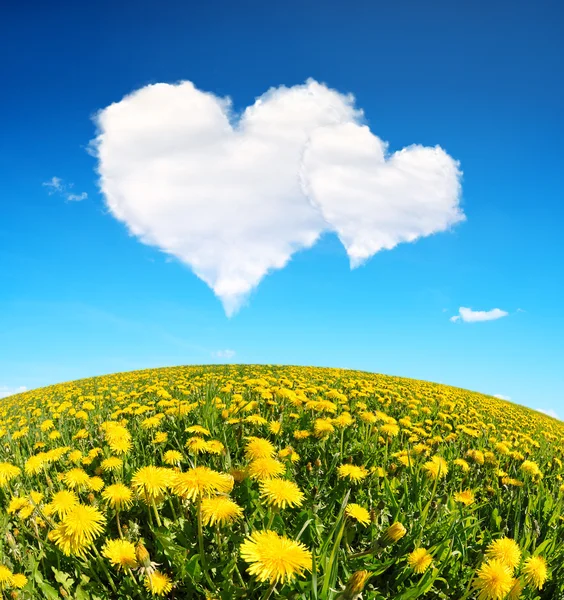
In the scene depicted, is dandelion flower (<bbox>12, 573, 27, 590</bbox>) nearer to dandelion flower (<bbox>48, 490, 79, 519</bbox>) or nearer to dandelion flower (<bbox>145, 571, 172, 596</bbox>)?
dandelion flower (<bbox>48, 490, 79, 519</bbox>)

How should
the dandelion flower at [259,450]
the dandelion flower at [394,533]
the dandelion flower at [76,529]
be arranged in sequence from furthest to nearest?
the dandelion flower at [259,450] < the dandelion flower at [76,529] < the dandelion flower at [394,533]

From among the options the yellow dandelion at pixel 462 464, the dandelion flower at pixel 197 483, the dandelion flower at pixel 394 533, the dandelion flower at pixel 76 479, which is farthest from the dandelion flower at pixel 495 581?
the dandelion flower at pixel 76 479

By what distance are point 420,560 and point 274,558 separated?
3.52 ft

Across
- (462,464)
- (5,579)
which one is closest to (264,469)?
(5,579)

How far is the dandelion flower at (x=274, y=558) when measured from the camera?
→ 1.62 m

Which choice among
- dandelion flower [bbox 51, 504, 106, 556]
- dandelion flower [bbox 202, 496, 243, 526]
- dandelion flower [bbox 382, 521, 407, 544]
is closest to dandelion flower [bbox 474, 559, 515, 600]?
dandelion flower [bbox 382, 521, 407, 544]

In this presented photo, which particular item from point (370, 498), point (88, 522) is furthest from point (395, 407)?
point (88, 522)

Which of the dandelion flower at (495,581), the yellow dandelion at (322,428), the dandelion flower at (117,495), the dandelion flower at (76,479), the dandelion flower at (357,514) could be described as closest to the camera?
the dandelion flower at (495,581)

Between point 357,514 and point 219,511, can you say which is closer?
point 219,511

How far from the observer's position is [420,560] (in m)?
2.24

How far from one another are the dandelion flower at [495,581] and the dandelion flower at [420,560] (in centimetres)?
27

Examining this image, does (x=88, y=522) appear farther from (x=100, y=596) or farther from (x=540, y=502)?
(x=540, y=502)

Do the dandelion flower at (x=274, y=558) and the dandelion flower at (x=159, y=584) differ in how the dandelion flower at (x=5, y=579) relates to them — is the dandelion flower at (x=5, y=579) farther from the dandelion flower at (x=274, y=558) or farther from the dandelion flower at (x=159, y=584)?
the dandelion flower at (x=274, y=558)

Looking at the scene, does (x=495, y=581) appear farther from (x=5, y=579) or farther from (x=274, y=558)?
(x=5, y=579)
